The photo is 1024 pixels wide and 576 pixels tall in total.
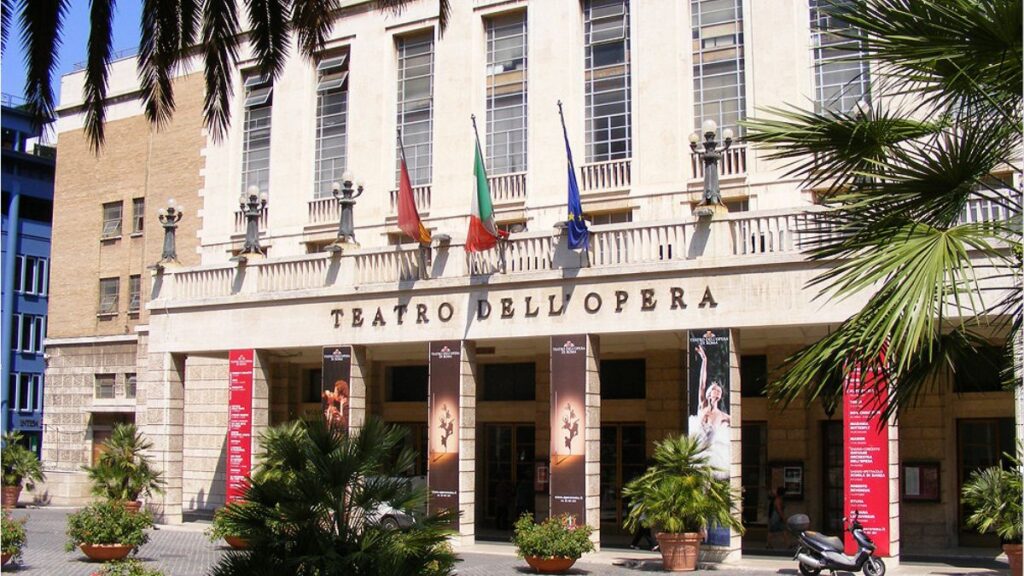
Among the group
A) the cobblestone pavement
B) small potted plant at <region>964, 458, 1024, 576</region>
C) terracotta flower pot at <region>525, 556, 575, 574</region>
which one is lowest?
the cobblestone pavement

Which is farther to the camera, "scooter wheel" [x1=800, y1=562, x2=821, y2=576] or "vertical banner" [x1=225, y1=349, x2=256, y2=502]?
"vertical banner" [x1=225, y1=349, x2=256, y2=502]

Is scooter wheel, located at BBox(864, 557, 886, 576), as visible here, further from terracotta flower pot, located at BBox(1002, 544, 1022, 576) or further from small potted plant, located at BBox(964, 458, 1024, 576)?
terracotta flower pot, located at BBox(1002, 544, 1022, 576)

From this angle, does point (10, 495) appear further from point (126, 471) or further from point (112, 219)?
point (126, 471)

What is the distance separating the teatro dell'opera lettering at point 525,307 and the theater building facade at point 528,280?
5 cm

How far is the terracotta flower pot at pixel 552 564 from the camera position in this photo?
24141 mm

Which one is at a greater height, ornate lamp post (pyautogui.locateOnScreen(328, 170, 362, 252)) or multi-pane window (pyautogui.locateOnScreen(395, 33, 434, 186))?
multi-pane window (pyautogui.locateOnScreen(395, 33, 434, 186))

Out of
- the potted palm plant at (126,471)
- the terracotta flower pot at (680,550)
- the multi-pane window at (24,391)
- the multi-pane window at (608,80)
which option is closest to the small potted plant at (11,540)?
the potted palm plant at (126,471)

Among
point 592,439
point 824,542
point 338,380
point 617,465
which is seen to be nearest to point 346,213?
point 338,380

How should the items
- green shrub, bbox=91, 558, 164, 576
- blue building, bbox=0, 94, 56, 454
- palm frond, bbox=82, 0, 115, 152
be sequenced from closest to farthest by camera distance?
palm frond, bbox=82, 0, 115, 152
green shrub, bbox=91, 558, 164, 576
blue building, bbox=0, 94, 56, 454

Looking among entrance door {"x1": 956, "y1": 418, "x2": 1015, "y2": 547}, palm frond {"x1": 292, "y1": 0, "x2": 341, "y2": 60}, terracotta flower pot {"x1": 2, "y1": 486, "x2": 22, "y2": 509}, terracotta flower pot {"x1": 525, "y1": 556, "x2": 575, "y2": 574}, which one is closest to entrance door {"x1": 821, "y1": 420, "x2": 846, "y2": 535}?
entrance door {"x1": 956, "y1": 418, "x2": 1015, "y2": 547}

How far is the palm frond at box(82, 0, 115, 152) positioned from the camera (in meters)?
12.5

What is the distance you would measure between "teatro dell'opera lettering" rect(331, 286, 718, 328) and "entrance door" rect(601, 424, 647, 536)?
21.0 ft

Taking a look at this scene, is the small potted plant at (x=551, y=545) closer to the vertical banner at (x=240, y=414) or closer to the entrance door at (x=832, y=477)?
the entrance door at (x=832, y=477)

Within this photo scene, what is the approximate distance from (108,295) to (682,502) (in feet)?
87.7
